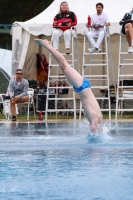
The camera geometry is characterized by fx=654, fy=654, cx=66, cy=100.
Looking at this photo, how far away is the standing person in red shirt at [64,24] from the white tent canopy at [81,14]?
938 mm

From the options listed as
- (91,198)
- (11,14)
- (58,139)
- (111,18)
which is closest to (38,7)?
(11,14)

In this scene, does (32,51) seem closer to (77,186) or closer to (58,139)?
(58,139)

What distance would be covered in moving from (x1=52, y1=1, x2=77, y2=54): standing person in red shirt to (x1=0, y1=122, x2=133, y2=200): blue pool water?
25.8 ft

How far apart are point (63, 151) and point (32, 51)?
45.8 feet

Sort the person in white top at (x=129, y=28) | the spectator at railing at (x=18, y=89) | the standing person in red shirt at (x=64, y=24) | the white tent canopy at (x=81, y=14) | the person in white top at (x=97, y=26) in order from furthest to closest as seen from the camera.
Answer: the white tent canopy at (x=81, y=14)
the spectator at railing at (x=18, y=89)
the standing person in red shirt at (x=64, y=24)
the person in white top at (x=97, y=26)
the person in white top at (x=129, y=28)

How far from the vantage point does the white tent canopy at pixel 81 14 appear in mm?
18781

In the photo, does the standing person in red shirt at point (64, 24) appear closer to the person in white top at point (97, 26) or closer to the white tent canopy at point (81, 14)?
the person in white top at point (97, 26)

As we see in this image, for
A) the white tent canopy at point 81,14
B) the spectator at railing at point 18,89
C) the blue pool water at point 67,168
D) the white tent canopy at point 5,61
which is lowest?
the blue pool water at point 67,168

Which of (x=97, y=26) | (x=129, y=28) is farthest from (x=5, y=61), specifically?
(x=129, y=28)

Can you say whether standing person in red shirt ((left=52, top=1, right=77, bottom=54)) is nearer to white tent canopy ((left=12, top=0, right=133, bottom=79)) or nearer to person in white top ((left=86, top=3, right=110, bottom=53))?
person in white top ((left=86, top=3, right=110, bottom=53))

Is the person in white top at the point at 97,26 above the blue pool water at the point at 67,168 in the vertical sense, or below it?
above

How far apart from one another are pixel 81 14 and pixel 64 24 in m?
2.36

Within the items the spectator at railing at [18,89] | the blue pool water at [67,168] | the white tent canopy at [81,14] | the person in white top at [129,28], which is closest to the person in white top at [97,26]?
the person in white top at [129,28]

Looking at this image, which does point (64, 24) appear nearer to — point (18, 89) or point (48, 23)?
point (48, 23)
